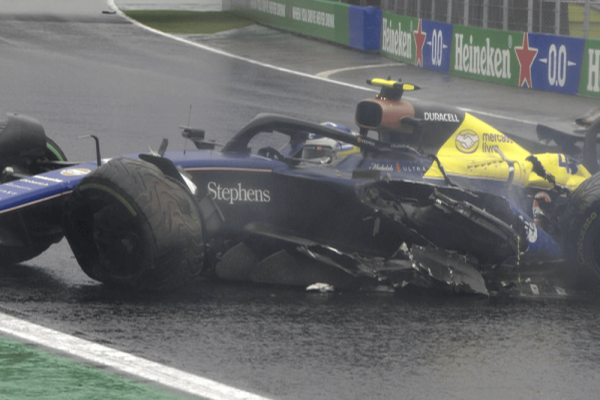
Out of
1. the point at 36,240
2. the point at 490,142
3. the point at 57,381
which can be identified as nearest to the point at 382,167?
the point at 490,142

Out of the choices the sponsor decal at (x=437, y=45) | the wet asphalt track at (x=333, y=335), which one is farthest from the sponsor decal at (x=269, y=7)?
the wet asphalt track at (x=333, y=335)

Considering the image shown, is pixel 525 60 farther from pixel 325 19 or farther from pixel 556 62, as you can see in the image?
pixel 325 19

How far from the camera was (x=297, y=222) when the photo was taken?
7.62 m

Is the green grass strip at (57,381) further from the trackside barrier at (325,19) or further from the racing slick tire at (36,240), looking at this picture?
the trackside barrier at (325,19)

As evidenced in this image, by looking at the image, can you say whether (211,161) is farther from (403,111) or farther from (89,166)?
(403,111)

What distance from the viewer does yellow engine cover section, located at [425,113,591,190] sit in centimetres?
830

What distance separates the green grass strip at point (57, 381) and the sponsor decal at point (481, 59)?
18.4 meters

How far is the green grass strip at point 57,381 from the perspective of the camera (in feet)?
17.5

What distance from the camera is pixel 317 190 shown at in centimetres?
760

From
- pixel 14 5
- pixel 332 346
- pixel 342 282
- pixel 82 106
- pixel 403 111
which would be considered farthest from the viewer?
pixel 14 5

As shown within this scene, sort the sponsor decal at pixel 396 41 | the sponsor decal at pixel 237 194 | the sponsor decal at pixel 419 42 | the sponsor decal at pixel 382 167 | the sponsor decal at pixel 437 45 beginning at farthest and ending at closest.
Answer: the sponsor decal at pixel 396 41 → the sponsor decal at pixel 419 42 → the sponsor decal at pixel 437 45 → the sponsor decal at pixel 382 167 → the sponsor decal at pixel 237 194

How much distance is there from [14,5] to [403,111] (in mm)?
34032

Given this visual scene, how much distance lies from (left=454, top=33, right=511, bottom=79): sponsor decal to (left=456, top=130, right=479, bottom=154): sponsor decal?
14875 millimetres

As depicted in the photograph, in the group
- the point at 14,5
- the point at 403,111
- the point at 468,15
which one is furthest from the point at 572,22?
the point at 14,5
